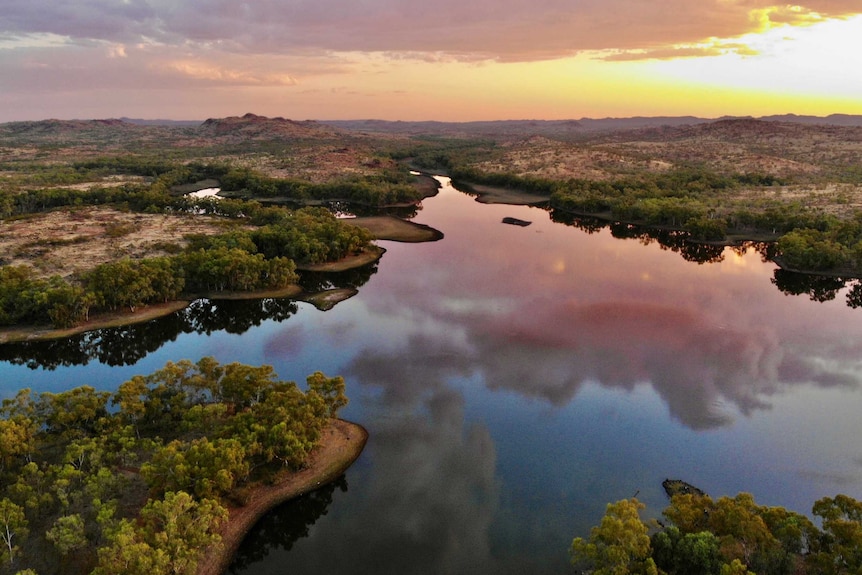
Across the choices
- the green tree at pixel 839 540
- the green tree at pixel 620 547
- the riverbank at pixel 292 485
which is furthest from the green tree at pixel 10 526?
the green tree at pixel 839 540

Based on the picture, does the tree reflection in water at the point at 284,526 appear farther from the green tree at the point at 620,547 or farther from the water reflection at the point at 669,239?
the water reflection at the point at 669,239

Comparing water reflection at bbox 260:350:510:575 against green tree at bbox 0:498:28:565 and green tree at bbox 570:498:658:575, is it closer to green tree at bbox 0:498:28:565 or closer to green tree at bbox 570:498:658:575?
green tree at bbox 570:498:658:575

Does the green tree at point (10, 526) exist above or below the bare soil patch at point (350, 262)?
below

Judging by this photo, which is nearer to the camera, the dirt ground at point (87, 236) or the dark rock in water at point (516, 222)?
the dirt ground at point (87, 236)


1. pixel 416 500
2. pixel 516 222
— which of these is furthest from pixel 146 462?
pixel 516 222

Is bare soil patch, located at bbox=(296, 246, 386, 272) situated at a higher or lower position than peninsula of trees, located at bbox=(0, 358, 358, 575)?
higher

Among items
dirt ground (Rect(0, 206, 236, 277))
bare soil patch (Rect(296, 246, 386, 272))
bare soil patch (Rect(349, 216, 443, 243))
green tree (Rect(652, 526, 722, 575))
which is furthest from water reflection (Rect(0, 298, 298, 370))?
green tree (Rect(652, 526, 722, 575))

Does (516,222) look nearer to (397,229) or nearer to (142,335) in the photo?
(397,229)
